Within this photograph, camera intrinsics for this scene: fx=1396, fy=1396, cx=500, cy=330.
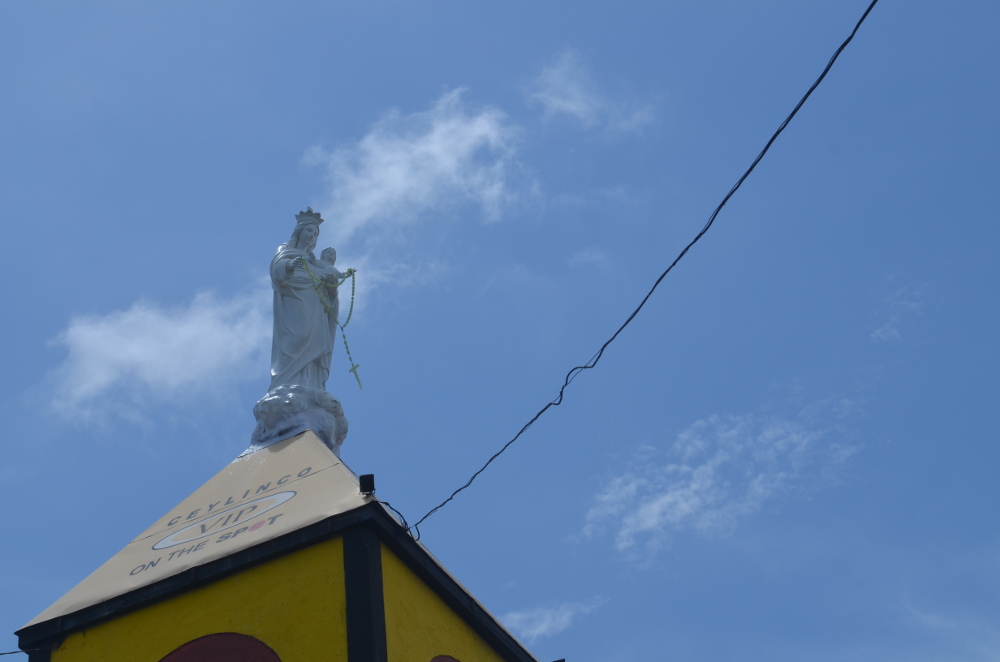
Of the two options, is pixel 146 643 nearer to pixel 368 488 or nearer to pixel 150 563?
pixel 150 563

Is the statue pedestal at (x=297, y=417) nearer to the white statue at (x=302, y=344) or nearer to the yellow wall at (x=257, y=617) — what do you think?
the white statue at (x=302, y=344)

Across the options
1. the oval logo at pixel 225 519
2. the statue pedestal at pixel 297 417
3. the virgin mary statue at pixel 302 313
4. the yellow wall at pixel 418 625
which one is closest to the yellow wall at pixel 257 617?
the yellow wall at pixel 418 625

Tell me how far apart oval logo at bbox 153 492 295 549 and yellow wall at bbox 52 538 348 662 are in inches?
39.1

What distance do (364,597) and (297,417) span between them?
416 centimetres

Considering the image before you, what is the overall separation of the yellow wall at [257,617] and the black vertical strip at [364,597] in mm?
81

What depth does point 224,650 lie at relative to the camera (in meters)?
12.6

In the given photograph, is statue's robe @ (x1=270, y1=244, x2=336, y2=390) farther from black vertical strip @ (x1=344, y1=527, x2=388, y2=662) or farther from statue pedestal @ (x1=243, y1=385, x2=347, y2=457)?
black vertical strip @ (x1=344, y1=527, x2=388, y2=662)

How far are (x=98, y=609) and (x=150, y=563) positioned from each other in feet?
2.34

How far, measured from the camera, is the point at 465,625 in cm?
1394

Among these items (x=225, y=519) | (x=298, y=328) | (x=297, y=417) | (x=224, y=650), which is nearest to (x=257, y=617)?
(x=224, y=650)

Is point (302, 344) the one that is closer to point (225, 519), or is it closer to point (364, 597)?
point (225, 519)

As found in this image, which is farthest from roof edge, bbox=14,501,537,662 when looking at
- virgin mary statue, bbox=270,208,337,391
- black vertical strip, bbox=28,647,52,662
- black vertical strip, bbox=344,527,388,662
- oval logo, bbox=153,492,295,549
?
virgin mary statue, bbox=270,208,337,391

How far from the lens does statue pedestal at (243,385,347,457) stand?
15.9 meters

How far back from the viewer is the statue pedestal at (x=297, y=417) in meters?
15.9
